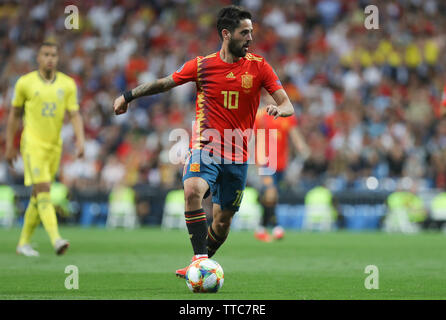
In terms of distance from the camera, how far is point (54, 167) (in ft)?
37.8

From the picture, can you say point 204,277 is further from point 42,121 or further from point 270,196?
point 270,196

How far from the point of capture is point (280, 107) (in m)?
7.90

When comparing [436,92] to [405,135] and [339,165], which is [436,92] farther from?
[339,165]

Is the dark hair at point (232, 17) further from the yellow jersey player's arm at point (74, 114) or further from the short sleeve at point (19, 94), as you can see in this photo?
the short sleeve at point (19, 94)

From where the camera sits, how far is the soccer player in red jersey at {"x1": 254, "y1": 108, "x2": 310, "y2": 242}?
15017mm

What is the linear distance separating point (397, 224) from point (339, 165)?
2.19 m

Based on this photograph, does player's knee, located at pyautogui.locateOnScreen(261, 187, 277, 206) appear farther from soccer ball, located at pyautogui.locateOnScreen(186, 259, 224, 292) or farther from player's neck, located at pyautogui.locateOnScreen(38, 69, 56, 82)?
soccer ball, located at pyautogui.locateOnScreen(186, 259, 224, 292)

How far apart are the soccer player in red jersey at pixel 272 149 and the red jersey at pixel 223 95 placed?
625cm

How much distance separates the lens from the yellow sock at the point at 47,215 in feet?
35.8

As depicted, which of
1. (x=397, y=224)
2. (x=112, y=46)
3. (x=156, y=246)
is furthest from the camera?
(x=112, y=46)

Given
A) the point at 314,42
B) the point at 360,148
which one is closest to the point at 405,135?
the point at 360,148

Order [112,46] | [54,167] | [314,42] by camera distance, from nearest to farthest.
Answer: [54,167], [314,42], [112,46]

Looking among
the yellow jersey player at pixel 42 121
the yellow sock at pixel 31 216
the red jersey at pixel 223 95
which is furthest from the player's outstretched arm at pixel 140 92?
the yellow sock at pixel 31 216

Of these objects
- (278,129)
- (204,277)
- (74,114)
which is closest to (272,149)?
(278,129)
